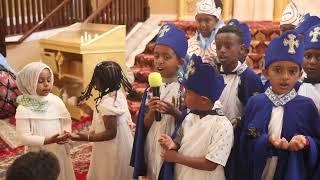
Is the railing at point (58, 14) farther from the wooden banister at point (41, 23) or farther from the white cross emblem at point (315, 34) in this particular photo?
the white cross emblem at point (315, 34)

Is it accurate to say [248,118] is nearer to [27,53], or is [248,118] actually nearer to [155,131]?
[155,131]

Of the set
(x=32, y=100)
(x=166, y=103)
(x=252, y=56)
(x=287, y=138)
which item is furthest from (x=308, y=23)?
(x=252, y=56)

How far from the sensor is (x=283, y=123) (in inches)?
68.9

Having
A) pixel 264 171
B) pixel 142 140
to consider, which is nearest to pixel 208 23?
pixel 142 140

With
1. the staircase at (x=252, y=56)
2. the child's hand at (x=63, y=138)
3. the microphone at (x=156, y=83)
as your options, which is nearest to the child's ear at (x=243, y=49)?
the microphone at (x=156, y=83)

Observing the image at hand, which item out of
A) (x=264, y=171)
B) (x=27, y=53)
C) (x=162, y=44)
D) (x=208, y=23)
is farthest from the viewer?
(x=27, y=53)

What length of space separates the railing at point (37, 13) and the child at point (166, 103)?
3.69m

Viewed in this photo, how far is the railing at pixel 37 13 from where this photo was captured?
5.37 metres

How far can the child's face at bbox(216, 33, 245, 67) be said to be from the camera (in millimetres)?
2076

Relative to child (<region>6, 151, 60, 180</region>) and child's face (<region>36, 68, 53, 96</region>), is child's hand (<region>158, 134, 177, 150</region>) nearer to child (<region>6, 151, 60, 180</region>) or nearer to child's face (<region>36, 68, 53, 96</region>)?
child (<region>6, 151, 60, 180</region>)

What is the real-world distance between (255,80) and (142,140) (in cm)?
69

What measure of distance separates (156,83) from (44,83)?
30.4 inches

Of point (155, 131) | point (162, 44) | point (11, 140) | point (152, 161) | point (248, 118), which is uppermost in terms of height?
point (162, 44)

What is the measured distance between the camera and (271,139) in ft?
5.61
